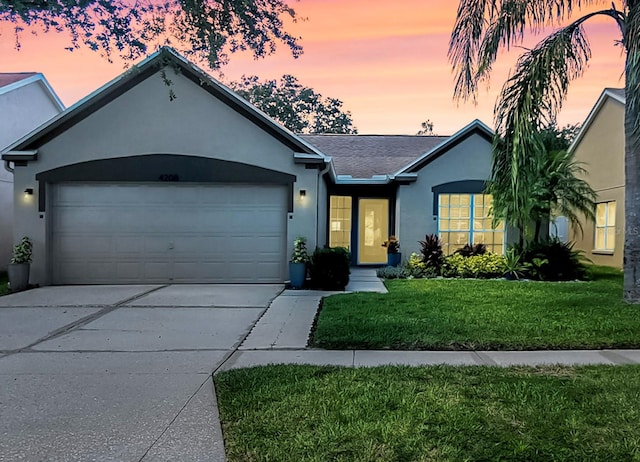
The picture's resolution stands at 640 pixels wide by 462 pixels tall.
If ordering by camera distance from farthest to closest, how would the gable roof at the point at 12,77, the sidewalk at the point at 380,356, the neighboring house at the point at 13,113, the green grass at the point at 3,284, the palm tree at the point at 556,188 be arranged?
the gable roof at the point at 12,77, the neighboring house at the point at 13,113, the palm tree at the point at 556,188, the green grass at the point at 3,284, the sidewalk at the point at 380,356

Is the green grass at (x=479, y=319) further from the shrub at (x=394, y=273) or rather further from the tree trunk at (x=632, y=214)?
the shrub at (x=394, y=273)

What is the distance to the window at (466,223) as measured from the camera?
13641 millimetres

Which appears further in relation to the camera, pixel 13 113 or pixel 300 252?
pixel 13 113

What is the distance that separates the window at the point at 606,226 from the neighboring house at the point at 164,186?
10411mm

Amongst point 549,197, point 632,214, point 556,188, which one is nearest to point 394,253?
point 549,197

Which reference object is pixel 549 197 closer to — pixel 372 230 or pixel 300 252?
pixel 372 230

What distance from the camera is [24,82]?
15695 mm

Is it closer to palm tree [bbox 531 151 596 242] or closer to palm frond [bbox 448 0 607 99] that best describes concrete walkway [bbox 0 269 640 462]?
palm frond [bbox 448 0 607 99]

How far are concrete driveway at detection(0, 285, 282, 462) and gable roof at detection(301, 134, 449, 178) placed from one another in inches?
310

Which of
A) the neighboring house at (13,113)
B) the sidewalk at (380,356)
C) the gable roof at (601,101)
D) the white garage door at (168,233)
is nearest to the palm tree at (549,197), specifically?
the gable roof at (601,101)

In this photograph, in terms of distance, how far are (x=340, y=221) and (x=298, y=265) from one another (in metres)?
5.58

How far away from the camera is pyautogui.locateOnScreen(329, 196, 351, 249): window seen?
51.4ft

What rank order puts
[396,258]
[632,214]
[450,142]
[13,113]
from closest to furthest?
[632,214]
[450,142]
[396,258]
[13,113]

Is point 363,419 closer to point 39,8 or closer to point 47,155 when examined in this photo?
point 39,8
